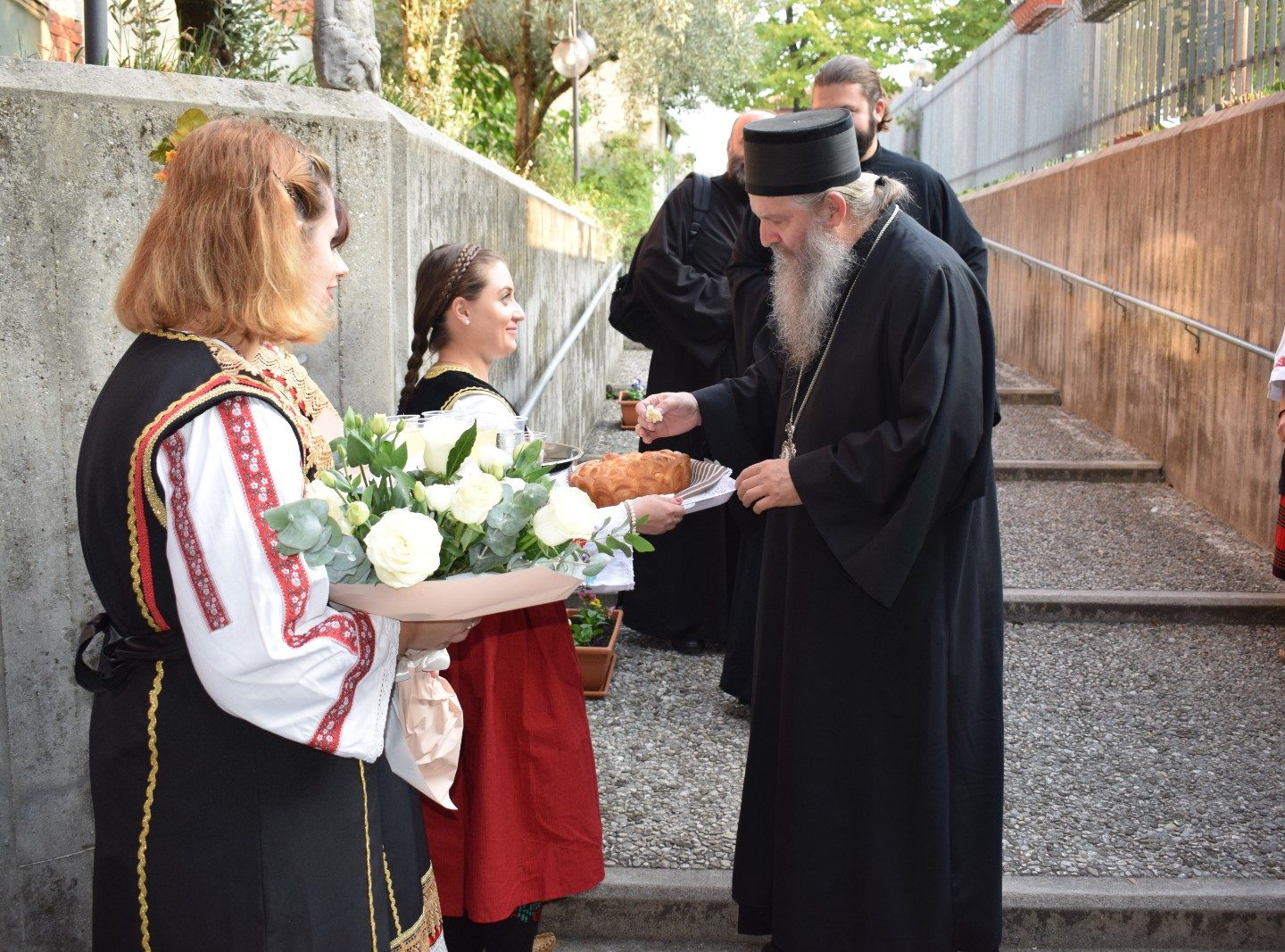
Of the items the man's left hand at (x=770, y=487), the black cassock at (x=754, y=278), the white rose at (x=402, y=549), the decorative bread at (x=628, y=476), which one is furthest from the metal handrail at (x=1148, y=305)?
the white rose at (x=402, y=549)

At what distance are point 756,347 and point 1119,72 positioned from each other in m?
8.54

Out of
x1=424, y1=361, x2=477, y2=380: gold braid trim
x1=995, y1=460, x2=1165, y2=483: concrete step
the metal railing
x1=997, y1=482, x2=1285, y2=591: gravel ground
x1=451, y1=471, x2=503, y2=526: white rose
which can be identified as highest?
the metal railing

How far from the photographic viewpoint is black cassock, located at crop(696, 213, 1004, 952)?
9.51 feet

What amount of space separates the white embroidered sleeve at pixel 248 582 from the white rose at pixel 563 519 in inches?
13.2

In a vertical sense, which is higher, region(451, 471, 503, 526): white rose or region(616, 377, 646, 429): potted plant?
region(451, 471, 503, 526): white rose

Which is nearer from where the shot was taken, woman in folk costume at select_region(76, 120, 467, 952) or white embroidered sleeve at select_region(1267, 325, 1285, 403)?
woman in folk costume at select_region(76, 120, 467, 952)

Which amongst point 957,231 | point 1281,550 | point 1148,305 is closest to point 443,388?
point 957,231

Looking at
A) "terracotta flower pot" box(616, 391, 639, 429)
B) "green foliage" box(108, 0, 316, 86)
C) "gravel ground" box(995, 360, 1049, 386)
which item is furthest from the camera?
"gravel ground" box(995, 360, 1049, 386)

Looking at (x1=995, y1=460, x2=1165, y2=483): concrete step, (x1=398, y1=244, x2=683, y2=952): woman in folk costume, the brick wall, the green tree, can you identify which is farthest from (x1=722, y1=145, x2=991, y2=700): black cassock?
the green tree

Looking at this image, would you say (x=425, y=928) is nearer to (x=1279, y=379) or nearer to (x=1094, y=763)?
(x=1094, y=763)

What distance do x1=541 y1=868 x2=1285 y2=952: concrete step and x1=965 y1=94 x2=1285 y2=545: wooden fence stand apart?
3922 millimetres

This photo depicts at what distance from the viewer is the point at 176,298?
5.87 ft

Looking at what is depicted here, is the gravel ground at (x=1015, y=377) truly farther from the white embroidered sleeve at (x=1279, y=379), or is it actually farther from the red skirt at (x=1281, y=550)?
the white embroidered sleeve at (x=1279, y=379)

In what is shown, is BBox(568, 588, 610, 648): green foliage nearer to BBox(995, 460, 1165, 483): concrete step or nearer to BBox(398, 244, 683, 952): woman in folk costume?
BBox(398, 244, 683, 952): woman in folk costume
